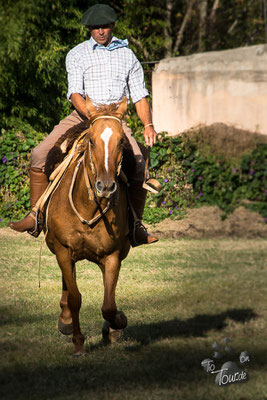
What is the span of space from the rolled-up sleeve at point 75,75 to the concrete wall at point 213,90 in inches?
300

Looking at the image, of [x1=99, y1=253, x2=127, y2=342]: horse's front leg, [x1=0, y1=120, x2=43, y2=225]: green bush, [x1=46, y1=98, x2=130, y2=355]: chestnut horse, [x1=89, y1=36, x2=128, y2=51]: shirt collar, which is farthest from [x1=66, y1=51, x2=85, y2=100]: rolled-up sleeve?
[x1=0, y1=120, x2=43, y2=225]: green bush

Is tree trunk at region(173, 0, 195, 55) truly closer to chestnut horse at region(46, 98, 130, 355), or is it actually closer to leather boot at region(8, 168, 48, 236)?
leather boot at region(8, 168, 48, 236)

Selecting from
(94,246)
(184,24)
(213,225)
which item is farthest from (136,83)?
(184,24)

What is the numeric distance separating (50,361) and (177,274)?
4.20 m

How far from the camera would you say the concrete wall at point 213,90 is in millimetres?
14297

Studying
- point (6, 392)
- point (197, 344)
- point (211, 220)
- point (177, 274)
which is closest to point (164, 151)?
point (211, 220)

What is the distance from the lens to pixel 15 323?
773 centimetres

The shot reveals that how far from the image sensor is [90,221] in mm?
6258

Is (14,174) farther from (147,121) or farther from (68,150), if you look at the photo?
(147,121)

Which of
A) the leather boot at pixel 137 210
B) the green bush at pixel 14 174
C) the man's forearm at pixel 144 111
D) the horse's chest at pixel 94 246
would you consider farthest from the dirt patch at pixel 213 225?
the horse's chest at pixel 94 246

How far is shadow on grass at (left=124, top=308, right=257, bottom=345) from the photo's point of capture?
22.8 ft

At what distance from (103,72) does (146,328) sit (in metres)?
2.56

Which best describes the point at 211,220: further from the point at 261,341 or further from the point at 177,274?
the point at 261,341

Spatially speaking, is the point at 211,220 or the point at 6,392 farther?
the point at 211,220
